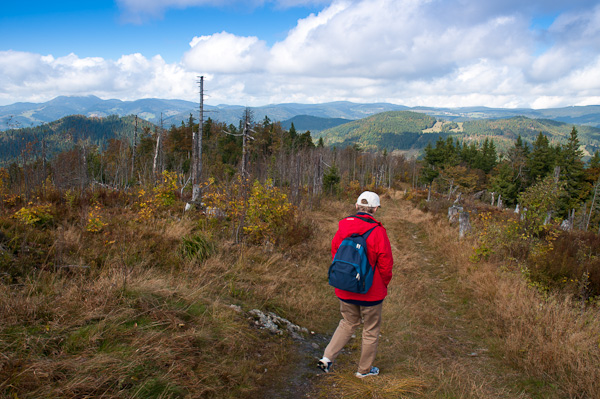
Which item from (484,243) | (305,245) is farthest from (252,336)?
(484,243)

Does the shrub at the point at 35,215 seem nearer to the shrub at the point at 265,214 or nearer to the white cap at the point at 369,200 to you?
the shrub at the point at 265,214

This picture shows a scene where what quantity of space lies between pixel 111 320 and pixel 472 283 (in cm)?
701

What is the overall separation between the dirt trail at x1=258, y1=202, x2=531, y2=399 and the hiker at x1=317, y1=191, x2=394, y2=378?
24cm

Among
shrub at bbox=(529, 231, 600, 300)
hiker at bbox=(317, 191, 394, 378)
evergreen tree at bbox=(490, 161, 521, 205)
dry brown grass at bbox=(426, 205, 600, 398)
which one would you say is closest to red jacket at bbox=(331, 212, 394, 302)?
hiker at bbox=(317, 191, 394, 378)

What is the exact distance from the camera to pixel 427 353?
4.37 metres

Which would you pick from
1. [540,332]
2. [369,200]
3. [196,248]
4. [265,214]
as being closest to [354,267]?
[369,200]

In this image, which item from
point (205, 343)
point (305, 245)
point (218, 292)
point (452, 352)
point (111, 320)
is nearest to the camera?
point (111, 320)

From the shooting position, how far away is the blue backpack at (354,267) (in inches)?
126

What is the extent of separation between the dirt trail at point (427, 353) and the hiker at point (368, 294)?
244 millimetres

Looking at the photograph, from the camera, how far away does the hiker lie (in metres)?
3.31

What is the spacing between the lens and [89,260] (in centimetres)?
524

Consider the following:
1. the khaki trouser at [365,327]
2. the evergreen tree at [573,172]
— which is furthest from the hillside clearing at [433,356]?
the evergreen tree at [573,172]

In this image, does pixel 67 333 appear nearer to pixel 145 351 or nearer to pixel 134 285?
pixel 145 351

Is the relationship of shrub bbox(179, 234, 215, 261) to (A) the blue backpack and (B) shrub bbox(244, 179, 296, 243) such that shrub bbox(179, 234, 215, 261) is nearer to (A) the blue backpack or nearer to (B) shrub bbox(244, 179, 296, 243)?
(B) shrub bbox(244, 179, 296, 243)
